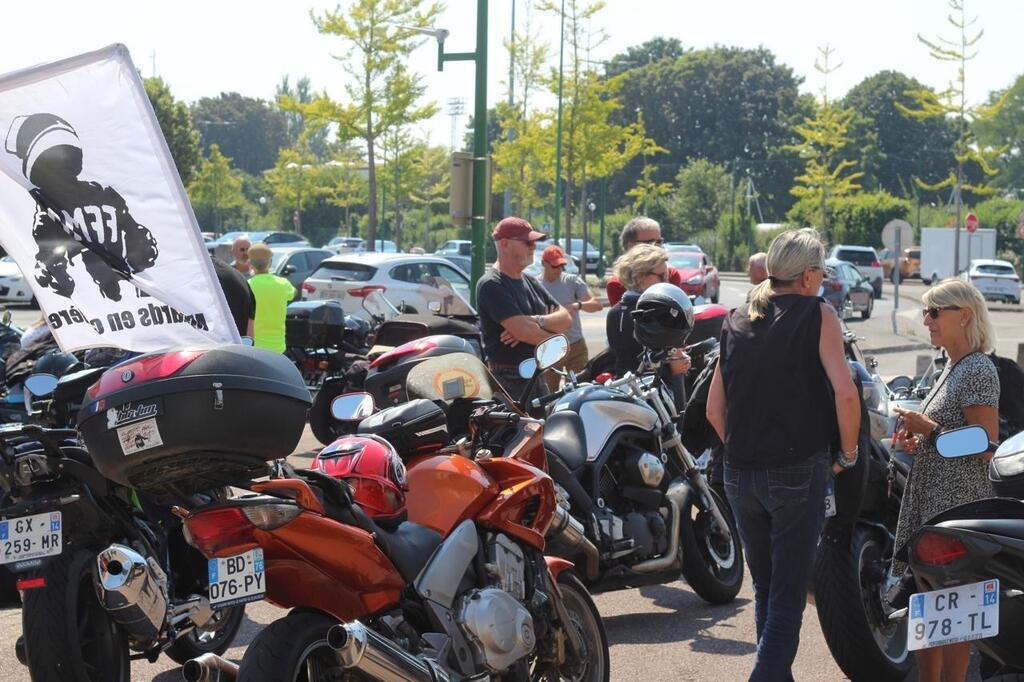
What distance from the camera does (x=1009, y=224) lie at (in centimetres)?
6538

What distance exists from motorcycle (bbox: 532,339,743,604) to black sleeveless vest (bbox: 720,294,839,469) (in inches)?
52.6

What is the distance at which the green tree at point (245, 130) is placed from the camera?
412 feet

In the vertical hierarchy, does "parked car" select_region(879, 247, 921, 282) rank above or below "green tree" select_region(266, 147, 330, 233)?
below

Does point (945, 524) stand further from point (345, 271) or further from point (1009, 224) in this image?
point (1009, 224)

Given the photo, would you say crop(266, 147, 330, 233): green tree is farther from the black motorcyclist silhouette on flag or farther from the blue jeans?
the blue jeans

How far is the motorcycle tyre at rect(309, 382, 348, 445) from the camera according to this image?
700 cm

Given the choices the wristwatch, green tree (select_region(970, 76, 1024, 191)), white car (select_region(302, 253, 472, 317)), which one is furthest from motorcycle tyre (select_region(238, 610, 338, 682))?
green tree (select_region(970, 76, 1024, 191))

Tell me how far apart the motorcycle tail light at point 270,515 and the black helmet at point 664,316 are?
3.07m

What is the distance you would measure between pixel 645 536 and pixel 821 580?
1182 millimetres

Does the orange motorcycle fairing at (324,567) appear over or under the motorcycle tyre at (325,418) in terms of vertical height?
over

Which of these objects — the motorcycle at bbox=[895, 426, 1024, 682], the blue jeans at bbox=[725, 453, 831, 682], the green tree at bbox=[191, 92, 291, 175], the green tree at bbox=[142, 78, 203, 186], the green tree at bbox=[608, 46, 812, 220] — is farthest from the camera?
the green tree at bbox=[191, 92, 291, 175]

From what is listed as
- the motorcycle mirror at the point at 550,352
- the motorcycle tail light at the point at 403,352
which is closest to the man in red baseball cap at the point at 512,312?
the motorcycle tail light at the point at 403,352

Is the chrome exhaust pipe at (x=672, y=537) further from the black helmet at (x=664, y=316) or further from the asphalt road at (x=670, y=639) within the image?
the black helmet at (x=664, y=316)

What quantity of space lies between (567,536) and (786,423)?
93cm
